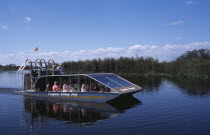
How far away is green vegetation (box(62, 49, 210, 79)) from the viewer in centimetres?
4150

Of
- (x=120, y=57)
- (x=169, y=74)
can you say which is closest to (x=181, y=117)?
(x=169, y=74)

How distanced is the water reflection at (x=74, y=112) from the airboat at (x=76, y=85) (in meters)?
0.62

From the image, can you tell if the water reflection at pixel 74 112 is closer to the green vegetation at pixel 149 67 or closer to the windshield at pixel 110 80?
the windshield at pixel 110 80

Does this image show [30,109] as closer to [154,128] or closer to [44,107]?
[44,107]

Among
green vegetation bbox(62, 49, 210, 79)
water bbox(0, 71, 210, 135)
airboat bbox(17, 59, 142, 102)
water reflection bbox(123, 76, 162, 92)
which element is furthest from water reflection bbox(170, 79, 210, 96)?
green vegetation bbox(62, 49, 210, 79)

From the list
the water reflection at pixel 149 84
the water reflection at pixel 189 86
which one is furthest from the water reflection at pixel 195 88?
the water reflection at pixel 149 84

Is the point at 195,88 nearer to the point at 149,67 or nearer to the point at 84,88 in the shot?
the point at 84,88

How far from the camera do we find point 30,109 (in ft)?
56.9

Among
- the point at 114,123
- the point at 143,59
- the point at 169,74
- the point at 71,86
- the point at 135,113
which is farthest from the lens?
the point at 143,59

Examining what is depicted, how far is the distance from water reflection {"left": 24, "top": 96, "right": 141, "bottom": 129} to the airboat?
0.62m

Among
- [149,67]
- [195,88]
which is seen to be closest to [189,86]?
[195,88]

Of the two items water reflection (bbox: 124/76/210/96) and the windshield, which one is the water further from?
water reflection (bbox: 124/76/210/96)

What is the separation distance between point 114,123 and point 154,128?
6.81 feet

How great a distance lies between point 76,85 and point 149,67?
2946cm
